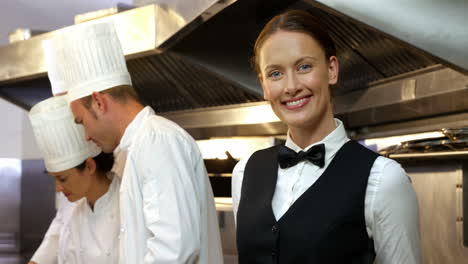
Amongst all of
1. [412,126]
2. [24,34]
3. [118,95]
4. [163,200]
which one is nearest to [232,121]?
[412,126]

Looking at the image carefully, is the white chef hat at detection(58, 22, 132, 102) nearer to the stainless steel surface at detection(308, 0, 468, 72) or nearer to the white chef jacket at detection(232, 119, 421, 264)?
the stainless steel surface at detection(308, 0, 468, 72)

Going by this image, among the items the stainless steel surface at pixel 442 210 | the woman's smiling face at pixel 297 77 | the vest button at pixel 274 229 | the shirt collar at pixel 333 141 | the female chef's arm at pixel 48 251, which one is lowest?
the female chef's arm at pixel 48 251

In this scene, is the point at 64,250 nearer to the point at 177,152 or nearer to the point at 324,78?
the point at 177,152

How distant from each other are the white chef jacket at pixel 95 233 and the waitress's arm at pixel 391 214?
1.13m

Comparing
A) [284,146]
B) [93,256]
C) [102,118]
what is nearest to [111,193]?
[93,256]

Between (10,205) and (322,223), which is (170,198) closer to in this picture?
(322,223)

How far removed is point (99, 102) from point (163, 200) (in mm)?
427

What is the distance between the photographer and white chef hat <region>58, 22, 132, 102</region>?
1833 mm

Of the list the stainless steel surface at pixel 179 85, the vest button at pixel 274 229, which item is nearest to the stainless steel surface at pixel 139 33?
the stainless steel surface at pixel 179 85

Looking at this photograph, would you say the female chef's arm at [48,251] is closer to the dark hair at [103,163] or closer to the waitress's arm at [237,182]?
the dark hair at [103,163]

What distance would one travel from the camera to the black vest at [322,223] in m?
1.17

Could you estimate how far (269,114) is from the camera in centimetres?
329

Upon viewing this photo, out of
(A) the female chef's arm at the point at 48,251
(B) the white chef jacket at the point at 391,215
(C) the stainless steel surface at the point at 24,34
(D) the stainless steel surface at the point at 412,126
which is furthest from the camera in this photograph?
(C) the stainless steel surface at the point at 24,34

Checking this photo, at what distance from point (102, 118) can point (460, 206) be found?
4.47 feet
